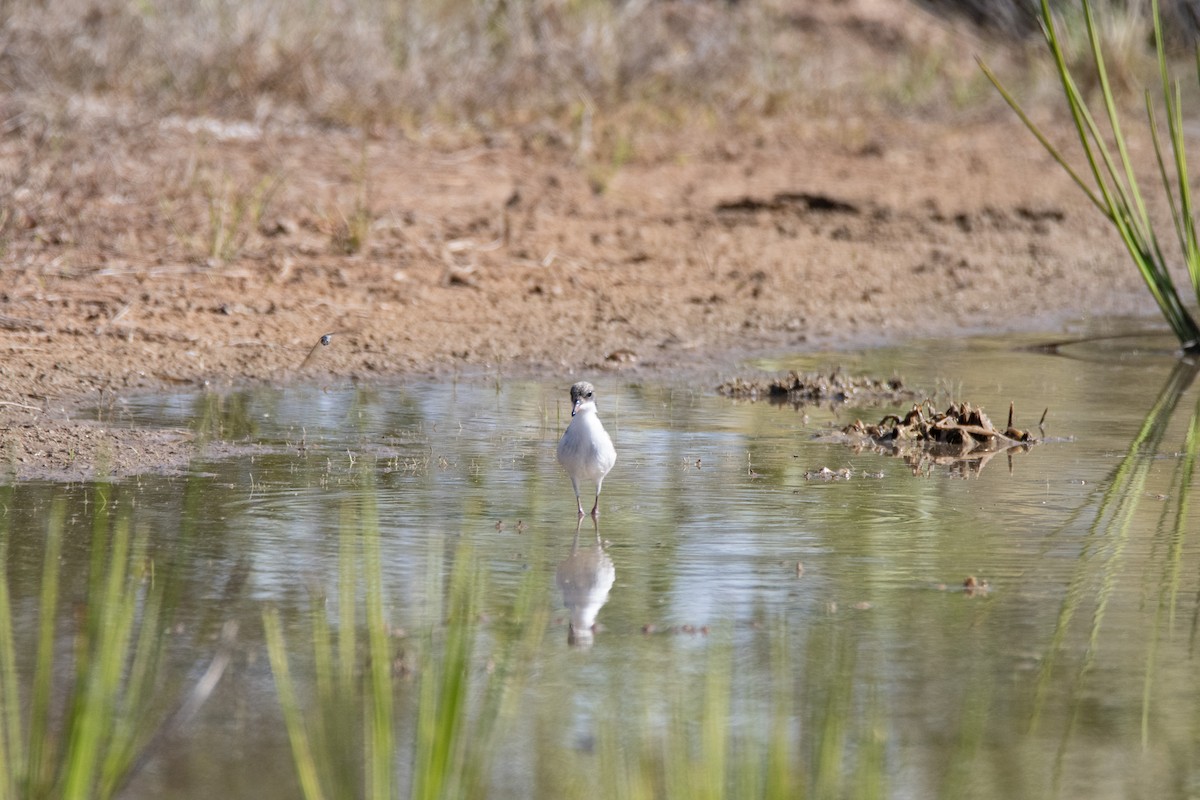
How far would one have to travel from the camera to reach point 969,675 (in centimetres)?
362

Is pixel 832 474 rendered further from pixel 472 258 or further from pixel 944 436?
pixel 472 258

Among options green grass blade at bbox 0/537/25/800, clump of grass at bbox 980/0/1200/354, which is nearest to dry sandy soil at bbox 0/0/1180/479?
clump of grass at bbox 980/0/1200/354

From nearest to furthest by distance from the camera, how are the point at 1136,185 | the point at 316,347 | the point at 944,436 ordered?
the point at 944,436, the point at 316,347, the point at 1136,185

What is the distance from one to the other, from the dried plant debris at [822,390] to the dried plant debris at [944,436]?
752mm

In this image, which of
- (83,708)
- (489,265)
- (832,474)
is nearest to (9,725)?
(83,708)

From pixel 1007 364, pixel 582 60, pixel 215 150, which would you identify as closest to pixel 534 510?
pixel 1007 364

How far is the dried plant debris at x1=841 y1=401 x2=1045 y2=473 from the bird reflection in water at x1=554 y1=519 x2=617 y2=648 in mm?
1697

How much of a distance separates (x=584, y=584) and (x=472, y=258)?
5261 millimetres

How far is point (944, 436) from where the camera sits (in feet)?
20.3

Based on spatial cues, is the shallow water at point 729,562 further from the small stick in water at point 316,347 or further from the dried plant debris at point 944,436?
the small stick in water at point 316,347

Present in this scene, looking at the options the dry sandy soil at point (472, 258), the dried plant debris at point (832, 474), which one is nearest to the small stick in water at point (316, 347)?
the dry sandy soil at point (472, 258)

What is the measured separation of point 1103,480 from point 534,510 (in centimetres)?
181

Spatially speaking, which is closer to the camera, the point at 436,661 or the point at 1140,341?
the point at 436,661

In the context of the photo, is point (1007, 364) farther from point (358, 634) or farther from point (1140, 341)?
point (358, 634)
